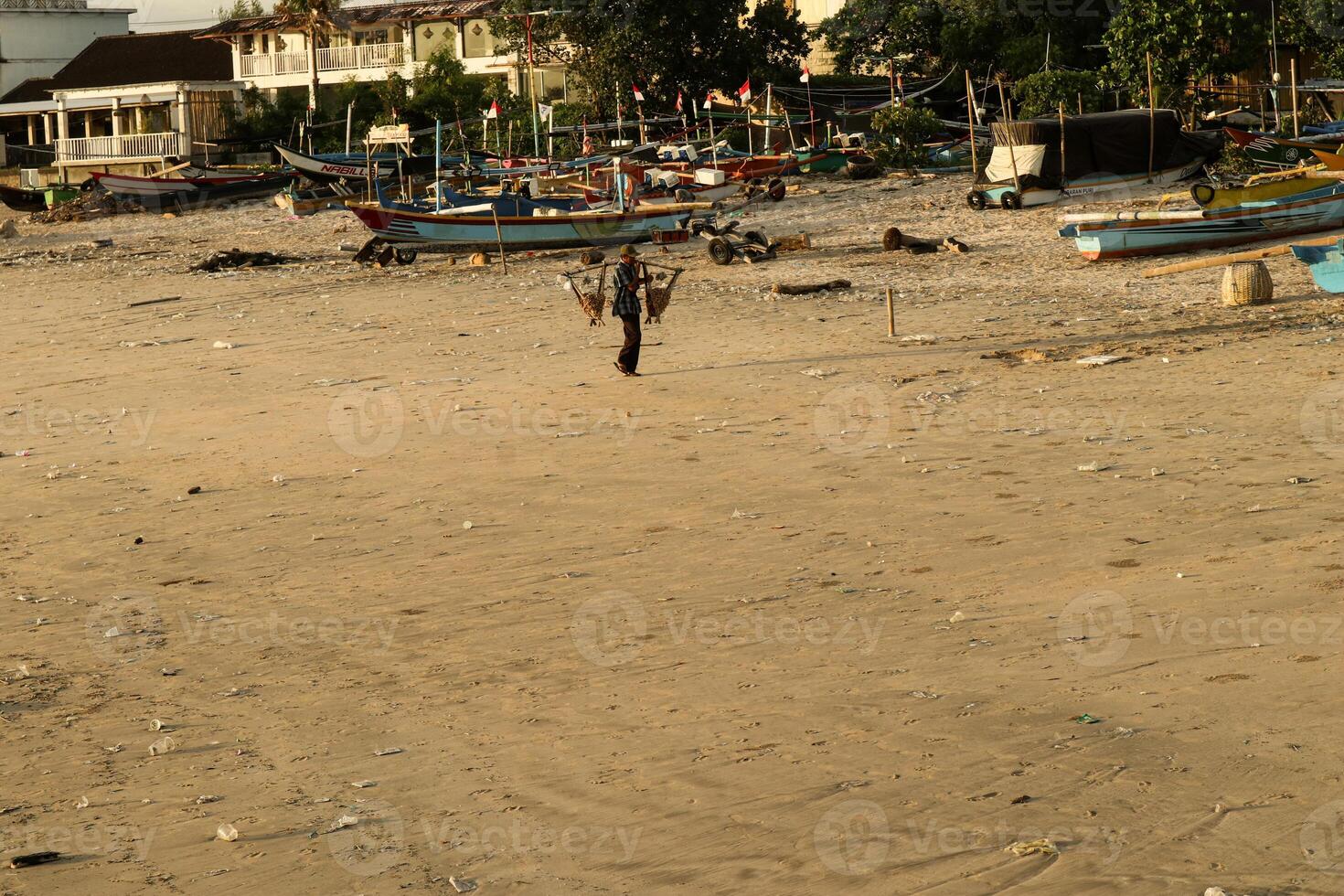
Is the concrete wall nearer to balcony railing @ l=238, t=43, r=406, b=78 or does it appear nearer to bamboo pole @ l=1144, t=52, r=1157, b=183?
balcony railing @ l=238, t=43, r=406, b=78

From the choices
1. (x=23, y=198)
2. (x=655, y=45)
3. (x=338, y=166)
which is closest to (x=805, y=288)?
(x=338, y=166)

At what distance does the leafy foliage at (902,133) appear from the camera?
119ft

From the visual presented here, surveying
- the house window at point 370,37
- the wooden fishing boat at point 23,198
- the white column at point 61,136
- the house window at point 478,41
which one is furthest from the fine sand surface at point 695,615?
the house window at point 370,37

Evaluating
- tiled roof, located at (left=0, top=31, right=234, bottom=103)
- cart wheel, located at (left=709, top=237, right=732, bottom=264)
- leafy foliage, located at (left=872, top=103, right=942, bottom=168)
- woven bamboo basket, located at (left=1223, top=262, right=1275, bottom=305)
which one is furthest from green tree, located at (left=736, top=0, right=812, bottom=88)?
woven bamboo basket, located at (left=1223, top=262, right=1275, bottom=305)

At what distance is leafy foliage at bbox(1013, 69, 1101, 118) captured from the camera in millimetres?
37125

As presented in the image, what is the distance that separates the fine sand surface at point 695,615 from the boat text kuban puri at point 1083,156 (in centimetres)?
1223

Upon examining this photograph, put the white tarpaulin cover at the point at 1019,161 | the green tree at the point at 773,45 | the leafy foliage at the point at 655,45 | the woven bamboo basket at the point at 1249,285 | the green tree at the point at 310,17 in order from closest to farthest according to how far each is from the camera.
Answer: the woven bamboo basket at the point at 1249,285 < the white tarpaulin cover at the point at 1019,161 < the leafy foliage at the point at 655,45 < the green tree at the point at 773,45 < the green tree at the point at 310,17

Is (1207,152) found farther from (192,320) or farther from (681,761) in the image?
(681,761)

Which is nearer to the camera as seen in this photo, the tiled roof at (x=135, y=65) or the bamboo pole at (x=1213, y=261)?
the bamboo pole at (x=1213, y=261)

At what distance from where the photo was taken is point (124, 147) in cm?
5138

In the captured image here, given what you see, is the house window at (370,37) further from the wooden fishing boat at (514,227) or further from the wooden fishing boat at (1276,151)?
the wooden fishing boat at (1276,151)

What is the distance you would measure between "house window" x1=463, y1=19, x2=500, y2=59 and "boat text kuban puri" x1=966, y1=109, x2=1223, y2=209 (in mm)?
28824

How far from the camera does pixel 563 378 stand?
47.6 feet

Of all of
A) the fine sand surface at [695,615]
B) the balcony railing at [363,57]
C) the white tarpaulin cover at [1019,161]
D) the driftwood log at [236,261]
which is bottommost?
the fine sand surface at [695,615]
